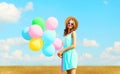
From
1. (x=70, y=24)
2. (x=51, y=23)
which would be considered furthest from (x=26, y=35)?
(x=70, y=24)

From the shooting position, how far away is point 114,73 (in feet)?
61.4

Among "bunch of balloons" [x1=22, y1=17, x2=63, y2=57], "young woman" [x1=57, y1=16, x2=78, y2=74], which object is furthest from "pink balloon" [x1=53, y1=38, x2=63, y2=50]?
"young woman" [x1=57, y1=16, x2=78, y2=74]

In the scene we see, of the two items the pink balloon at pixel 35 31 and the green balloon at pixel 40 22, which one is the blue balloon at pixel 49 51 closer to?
the pink balloon at pixel 35 31

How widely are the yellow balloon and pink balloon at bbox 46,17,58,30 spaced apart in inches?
19.5

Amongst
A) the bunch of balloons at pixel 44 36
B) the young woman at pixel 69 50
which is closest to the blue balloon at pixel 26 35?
the bunch of balloons at pixel 44 36

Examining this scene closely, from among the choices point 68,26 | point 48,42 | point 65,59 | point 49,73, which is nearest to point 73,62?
point 65,59

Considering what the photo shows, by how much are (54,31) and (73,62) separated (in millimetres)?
2955

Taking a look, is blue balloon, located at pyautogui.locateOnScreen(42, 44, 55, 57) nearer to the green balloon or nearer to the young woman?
the green balloon

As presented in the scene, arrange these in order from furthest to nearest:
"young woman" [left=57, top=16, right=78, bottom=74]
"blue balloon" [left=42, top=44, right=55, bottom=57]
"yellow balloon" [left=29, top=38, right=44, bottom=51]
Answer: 1. "yellow balloon" [left=29, top=38, right=44, bottom=51]
2. "blue balloon" [left=42, top=44, right=55, bottom=57]
3. "young woman" [left=57, top=16, right=78, bottom=74]

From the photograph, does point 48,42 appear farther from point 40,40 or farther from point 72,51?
point 72,51

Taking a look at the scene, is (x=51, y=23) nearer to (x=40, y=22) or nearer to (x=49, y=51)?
(x=40, y=22)

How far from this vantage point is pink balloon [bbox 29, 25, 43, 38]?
38.6 ft

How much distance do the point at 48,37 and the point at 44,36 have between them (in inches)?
10.7

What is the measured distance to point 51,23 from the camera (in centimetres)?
1170
